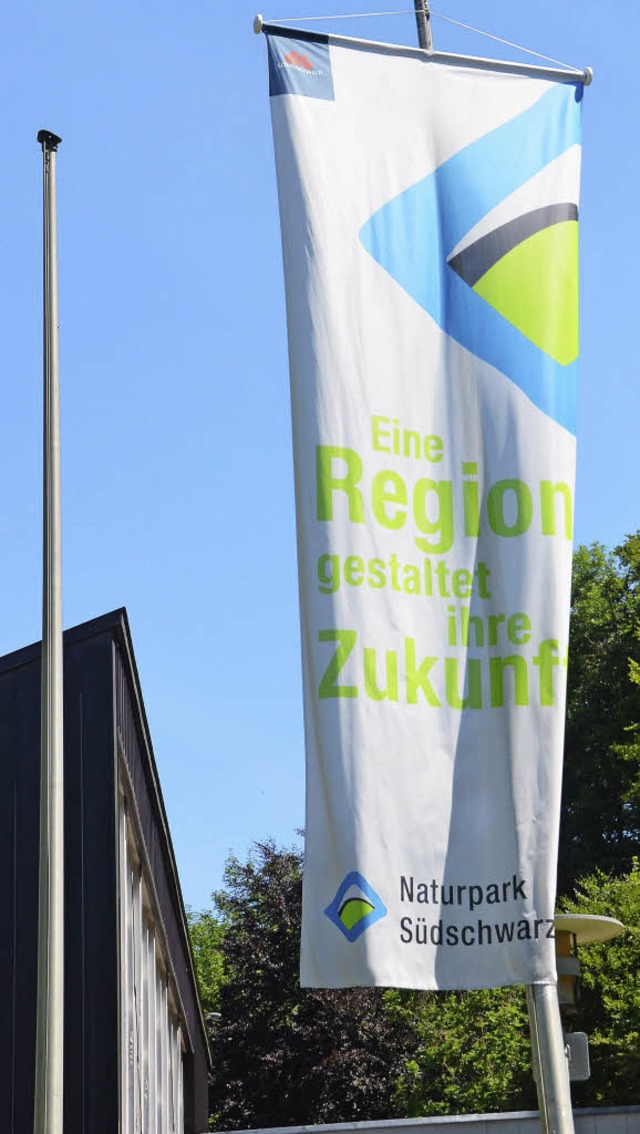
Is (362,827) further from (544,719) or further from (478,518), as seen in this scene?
(478,518)

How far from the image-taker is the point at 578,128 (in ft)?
25.6

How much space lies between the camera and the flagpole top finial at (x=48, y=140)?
33.8 ft

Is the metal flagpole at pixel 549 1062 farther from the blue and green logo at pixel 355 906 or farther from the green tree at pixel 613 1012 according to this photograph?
the green tree at pixel 613 1012

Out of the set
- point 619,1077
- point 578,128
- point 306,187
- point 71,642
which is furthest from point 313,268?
point 619,1077

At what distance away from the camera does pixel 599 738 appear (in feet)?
164

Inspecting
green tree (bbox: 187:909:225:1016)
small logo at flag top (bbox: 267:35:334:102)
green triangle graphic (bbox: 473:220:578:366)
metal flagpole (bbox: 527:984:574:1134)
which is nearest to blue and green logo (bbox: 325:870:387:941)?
metal flagpole (bbox: 527:984:574:1134)

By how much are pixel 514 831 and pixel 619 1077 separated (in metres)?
23.9

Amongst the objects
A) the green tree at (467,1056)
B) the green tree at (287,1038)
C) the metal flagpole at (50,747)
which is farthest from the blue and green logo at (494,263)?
the green tree at (287,1038)

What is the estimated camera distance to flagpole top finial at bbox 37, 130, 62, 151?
10.3m

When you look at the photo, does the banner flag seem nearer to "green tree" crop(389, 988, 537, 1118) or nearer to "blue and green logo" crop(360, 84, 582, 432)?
"blue and green logo" crop(360, 84, 582, 432)

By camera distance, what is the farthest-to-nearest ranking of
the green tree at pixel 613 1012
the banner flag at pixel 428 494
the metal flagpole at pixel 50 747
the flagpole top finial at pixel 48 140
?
1. the green tree at pixel 613 1012
2. the flagpole top finial at pixel 48 140
3. the metal flagpole at pixel 50 747
4. the banner flag at pixel 428 494

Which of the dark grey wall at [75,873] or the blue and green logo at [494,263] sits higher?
the blue and green logo at [494,263]

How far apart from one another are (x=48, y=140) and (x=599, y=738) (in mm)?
42072

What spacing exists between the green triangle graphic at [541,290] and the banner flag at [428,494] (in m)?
0.01
